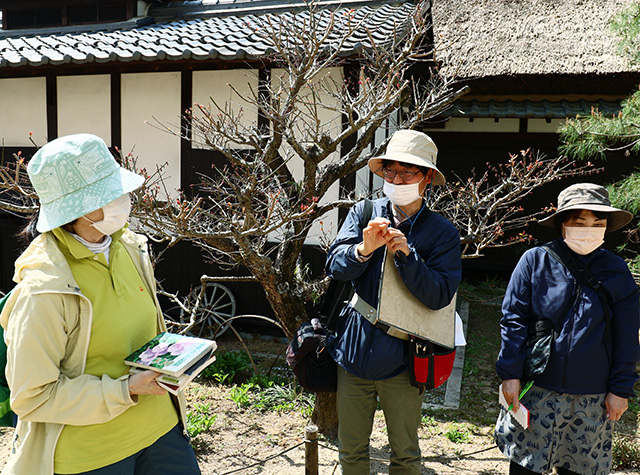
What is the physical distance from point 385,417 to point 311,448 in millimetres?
676

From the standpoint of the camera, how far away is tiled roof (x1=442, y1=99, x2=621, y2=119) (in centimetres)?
659

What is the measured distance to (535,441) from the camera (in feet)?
8.37

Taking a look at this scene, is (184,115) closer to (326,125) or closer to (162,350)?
(326,125)

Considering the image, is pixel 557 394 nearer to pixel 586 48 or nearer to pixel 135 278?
pixel 135 278

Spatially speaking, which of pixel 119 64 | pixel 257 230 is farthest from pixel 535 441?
pixel 119 64

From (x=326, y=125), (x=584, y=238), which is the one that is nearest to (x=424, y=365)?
(x=584, y=238)

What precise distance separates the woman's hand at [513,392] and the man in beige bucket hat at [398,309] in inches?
18.0

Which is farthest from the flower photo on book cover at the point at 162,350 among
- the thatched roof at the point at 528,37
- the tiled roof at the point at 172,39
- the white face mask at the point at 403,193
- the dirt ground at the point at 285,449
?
the thatched roof at the point at 528,37

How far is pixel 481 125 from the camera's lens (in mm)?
7988

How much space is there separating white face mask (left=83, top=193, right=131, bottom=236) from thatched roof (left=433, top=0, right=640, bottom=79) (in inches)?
216

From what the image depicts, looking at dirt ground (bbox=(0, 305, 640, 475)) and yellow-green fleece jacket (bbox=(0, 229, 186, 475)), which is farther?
dirt ground (bbox=(0, 305, 640, 475))

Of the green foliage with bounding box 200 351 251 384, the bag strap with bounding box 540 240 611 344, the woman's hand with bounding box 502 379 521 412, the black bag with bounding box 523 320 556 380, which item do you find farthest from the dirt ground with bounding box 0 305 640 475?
the bag strap with bounding box 540 240 611 344

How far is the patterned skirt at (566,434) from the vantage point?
2.49m

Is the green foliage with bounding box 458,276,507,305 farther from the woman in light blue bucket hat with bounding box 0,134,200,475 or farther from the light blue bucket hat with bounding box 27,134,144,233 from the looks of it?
the light blue bucket hat with bounding box 27,134,144,233
